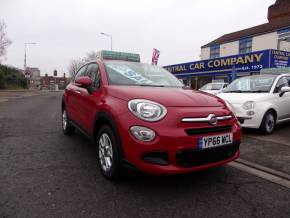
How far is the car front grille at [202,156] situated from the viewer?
9.91 feet

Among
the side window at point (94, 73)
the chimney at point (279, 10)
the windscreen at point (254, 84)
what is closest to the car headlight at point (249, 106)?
the windscreen at point (254, 84)

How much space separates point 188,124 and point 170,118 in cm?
21

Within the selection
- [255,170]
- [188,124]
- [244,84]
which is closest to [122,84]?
[188,124]

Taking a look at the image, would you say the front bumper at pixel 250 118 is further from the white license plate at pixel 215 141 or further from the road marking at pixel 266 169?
the white license plate at pixel 215 141

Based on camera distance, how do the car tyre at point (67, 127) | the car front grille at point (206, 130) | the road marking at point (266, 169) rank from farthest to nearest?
the car tyre at point (67, 127) → the road marking at point (266, 169) → the car front grille at point (206, 130)

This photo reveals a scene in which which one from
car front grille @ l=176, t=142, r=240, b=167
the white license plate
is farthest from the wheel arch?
the white license plate

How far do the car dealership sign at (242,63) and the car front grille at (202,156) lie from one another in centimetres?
1552

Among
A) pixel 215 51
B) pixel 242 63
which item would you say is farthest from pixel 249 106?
pixel 215 51

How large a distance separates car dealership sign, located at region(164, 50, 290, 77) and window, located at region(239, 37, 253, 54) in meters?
8.57

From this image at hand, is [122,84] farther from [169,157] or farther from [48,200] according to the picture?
[48,200]

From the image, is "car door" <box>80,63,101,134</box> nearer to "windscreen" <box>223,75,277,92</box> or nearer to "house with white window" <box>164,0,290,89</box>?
"windscreen" <box>223,75,277,92</box>

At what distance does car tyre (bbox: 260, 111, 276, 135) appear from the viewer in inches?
255

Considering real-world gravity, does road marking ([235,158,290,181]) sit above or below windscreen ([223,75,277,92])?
below

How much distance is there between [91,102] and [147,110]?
4.30 feet
